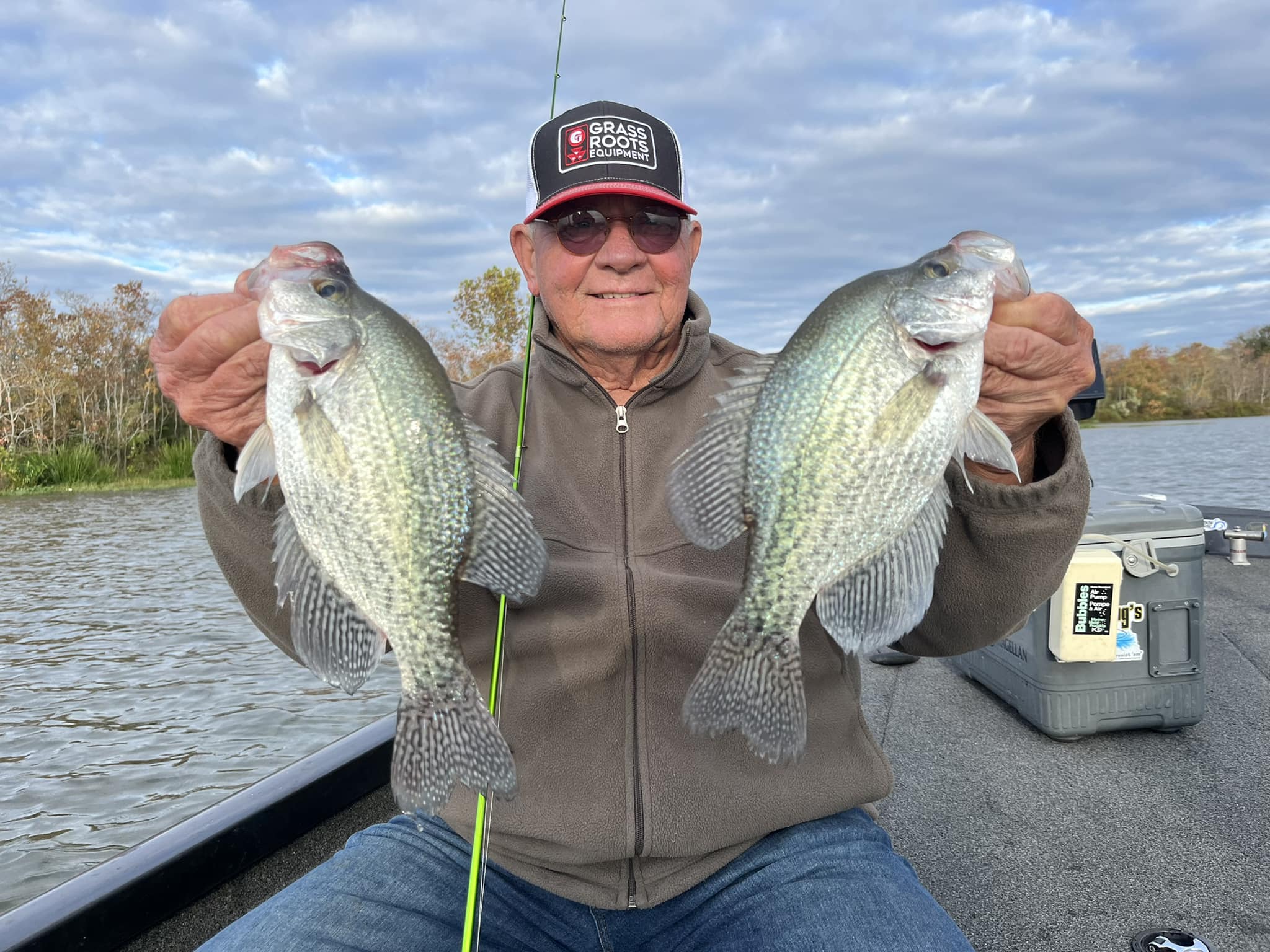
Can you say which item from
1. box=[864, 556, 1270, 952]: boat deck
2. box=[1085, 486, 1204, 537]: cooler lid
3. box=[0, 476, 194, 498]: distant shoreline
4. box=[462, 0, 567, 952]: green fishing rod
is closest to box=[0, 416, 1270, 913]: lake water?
box=[1085, 486, 1204, 537]: cooler lid

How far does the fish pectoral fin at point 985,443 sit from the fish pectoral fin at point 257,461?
58.3 inches

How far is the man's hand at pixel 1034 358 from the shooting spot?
1794mm

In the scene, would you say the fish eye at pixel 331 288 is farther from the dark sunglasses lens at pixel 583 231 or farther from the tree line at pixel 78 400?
the tree line at pixel 78 400

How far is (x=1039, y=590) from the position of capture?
2.17 m

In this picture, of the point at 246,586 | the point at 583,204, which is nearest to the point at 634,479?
the point at 583,204

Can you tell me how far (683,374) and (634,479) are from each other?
0.42m

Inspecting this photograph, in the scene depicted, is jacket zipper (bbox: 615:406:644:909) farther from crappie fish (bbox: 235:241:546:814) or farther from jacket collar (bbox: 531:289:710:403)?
crappie fish (bbox: 235:241:546:814)

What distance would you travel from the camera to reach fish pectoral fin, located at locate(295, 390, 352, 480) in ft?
5.55

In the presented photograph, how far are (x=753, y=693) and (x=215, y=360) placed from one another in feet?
4.48

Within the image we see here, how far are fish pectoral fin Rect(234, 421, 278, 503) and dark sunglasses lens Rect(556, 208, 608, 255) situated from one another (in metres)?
1.27

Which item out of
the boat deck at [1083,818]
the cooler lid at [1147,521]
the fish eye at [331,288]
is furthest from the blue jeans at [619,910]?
the cooler lid at [1147,521]

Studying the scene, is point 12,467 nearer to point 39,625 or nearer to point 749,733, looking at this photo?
point 39,625

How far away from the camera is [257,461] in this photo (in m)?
1.77

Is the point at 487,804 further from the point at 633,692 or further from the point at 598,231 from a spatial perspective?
the point at 598,231
